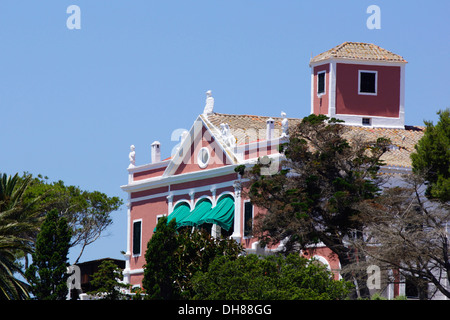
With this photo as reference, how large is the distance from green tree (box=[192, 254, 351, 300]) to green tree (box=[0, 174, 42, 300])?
922 centimetres

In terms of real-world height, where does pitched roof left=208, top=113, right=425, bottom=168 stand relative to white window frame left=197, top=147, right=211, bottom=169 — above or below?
above

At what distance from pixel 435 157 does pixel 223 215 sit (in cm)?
1008

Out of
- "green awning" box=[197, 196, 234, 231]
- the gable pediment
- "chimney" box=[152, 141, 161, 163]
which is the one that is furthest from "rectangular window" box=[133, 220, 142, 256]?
"green awning" box=[197, 196, 234, 231]

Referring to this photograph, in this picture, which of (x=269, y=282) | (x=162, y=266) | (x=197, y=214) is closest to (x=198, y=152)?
(x=197, y=214)

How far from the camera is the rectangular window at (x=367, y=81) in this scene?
48.3m

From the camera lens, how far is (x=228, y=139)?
44.4m

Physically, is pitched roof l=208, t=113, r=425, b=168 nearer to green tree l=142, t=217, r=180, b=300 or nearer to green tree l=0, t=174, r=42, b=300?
green tree l=142, t=217, r=180, b=300

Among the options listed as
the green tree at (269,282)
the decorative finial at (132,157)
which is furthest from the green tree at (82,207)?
the green tree at (269,282)

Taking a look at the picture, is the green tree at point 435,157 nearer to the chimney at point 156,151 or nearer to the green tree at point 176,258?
the green tree at point 176,258

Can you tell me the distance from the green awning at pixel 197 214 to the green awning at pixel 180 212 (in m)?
0.46

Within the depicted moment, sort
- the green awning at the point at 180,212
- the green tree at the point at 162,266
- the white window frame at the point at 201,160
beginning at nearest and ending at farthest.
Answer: the green tree at the point at 162,266 < the green awning at the point at 180,212 < the white window frame at the point at 201,160

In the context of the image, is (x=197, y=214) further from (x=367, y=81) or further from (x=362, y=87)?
(x=367, y=81)

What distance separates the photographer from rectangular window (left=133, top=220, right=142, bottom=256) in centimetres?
4866
